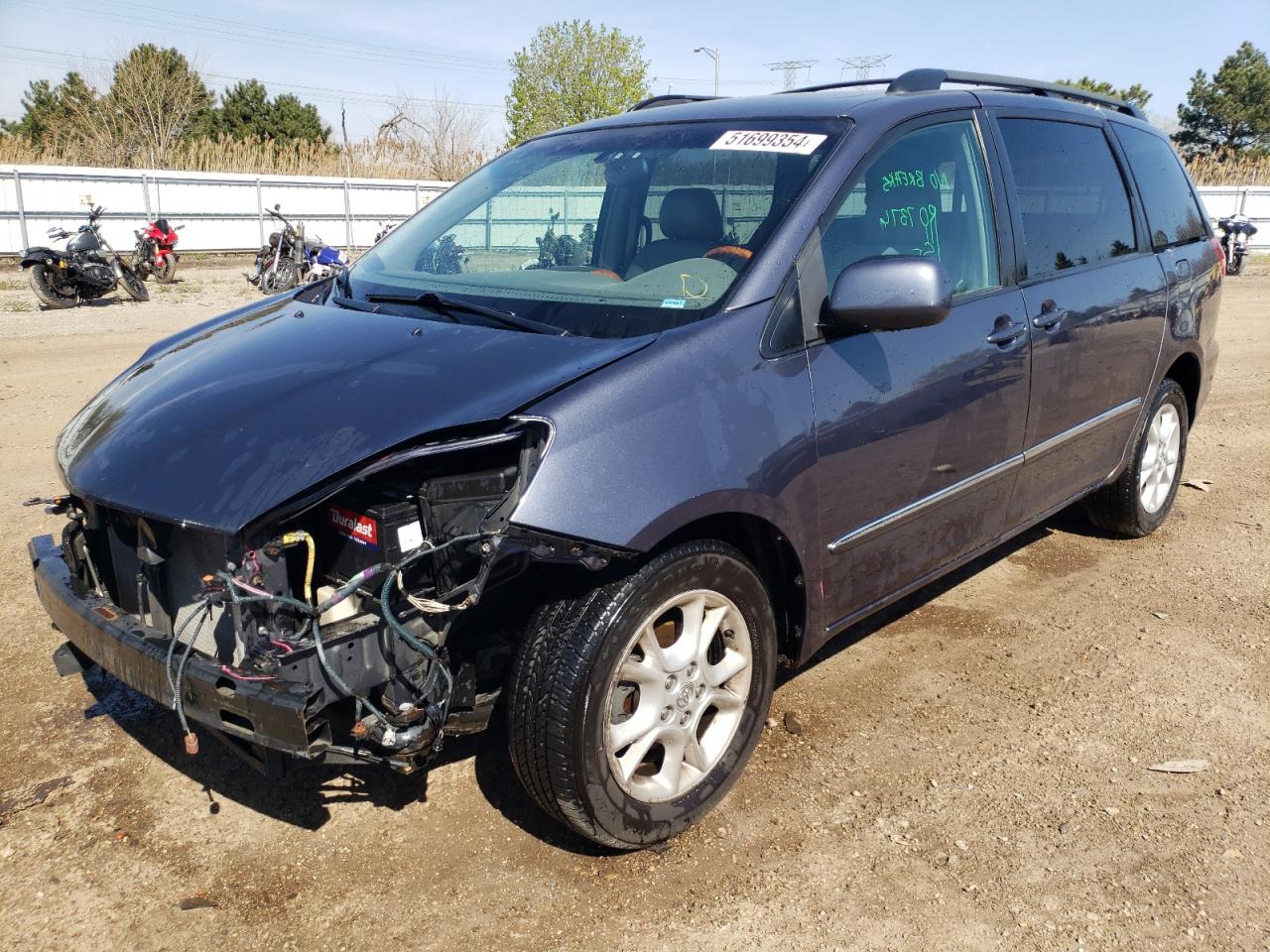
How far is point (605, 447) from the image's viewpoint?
239 centimetres

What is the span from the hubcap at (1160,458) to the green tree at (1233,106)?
58.3 metres

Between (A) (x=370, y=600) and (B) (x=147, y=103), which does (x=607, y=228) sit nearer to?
(A) (x=370, y=600)

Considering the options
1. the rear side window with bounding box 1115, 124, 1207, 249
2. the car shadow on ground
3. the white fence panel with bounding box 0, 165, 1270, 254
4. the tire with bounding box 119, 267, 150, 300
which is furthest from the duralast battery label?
the white fence panel with bounding box 0, 165, 1270, 254

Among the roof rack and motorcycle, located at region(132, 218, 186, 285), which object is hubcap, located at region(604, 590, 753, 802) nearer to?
the roof rack

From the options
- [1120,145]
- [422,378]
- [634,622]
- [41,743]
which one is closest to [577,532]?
[634,622]

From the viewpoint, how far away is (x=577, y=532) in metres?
2.30

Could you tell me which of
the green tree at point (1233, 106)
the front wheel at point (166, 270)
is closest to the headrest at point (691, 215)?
the front wheel at point (166, 270)

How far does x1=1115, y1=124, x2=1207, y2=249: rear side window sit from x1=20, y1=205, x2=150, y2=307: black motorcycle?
44.9 ft

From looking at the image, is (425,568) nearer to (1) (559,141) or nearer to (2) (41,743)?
(2) (41,743)

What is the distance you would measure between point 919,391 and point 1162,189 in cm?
260

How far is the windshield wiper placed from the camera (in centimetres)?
282

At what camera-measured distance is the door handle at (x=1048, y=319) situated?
12.0 feet

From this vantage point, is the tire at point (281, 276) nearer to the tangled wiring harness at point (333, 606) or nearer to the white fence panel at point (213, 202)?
the white fence panel at point (213, 202)

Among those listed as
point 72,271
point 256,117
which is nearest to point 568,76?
point 256,117
